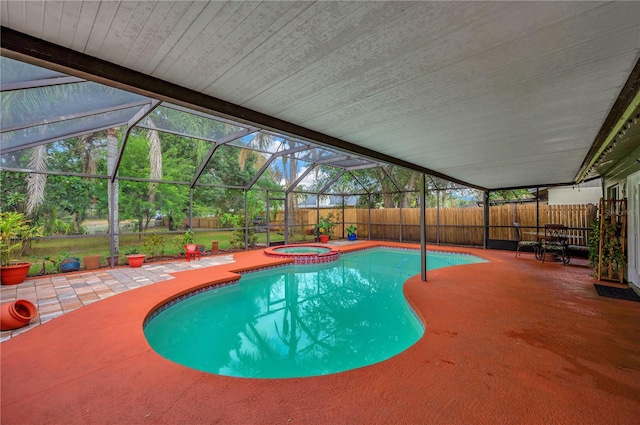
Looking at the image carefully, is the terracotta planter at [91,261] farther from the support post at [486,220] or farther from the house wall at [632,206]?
the support post at [486,220]

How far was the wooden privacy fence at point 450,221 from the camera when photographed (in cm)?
894

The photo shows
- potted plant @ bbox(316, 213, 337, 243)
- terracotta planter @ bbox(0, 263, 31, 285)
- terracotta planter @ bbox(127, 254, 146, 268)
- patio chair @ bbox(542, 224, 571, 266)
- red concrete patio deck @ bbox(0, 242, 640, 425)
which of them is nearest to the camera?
red concrete patio deck @ bbox(0, 242, 640, 425)

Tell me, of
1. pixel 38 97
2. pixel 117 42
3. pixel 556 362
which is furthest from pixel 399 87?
pixel 38 97

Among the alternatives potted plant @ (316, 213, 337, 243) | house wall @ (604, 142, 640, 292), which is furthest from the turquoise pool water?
potted plant @ (316, 213, 337, 243)

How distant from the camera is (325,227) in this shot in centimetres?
1274

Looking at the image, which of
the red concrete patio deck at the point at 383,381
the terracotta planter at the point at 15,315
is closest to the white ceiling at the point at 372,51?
the red concrete patio deck at the point at 383,381

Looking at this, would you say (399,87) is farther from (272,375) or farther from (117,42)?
(272,375)

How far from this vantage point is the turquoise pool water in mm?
3302

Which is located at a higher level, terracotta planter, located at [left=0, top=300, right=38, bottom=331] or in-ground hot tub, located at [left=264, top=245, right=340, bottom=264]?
terracotta planter, located at [left=0, top=300, right=38, bottom=331]

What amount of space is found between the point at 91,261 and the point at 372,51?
320 inches

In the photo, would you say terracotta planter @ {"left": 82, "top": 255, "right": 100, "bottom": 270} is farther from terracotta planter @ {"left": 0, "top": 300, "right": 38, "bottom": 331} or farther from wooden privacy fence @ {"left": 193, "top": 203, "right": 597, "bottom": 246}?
wooden privacy fence @ {"left": 193, "top": 203, "right": 597, "bottom": 246}

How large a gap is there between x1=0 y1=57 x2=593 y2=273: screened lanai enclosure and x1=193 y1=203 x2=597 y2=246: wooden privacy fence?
0.04 metres

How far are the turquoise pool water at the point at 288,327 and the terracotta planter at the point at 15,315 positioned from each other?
1351mm

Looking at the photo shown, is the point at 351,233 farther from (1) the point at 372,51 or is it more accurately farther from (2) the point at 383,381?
(1) the point at 372,51
